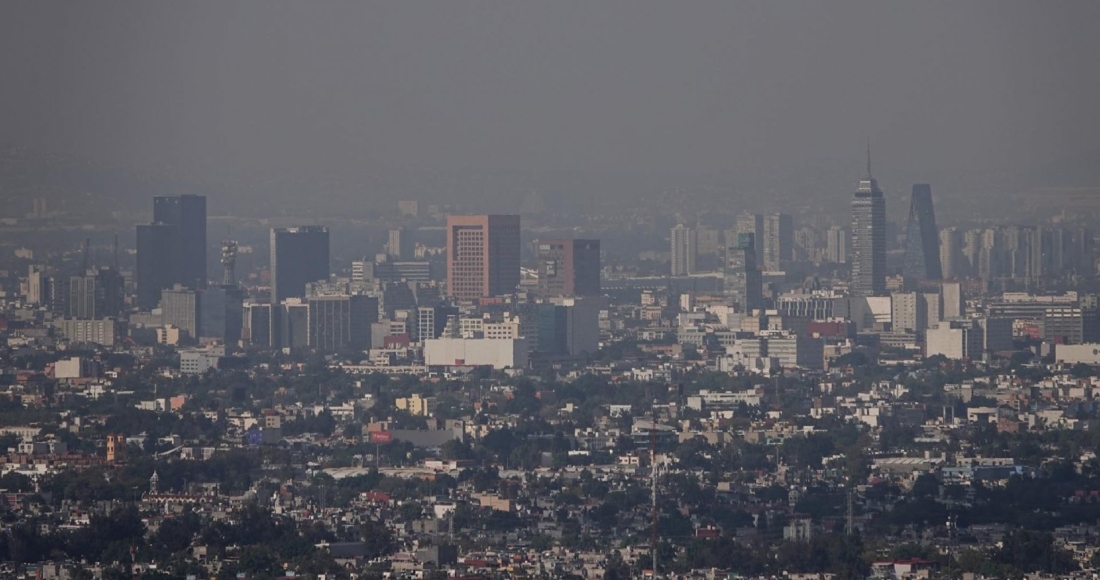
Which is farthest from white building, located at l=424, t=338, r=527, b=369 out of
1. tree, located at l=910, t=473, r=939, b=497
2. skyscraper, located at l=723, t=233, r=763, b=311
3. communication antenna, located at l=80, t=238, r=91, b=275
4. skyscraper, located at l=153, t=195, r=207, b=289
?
tree, located at l=910, t=473, r=939, b=497

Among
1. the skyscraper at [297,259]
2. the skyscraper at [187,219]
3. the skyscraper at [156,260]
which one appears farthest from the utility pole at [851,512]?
the skyscraper at [187,219]

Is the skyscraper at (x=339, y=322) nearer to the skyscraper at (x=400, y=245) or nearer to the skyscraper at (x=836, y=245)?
the skyscraper at (x=400, y=245)

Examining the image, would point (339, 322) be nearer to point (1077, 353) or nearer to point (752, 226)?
point (1077, 353)

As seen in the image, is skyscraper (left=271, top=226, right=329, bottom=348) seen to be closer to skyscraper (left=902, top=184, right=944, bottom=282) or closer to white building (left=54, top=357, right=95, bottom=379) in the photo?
skyscraper (left=902, top=184, right=944, bottom=282)

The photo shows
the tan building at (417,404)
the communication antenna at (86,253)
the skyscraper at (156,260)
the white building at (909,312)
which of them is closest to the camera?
the tan building at (417,404)

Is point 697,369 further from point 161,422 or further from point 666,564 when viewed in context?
Result: point 666,564

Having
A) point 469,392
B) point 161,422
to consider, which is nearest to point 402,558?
point 161,422

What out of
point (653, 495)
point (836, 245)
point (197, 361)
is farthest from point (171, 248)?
point (653, 495)
